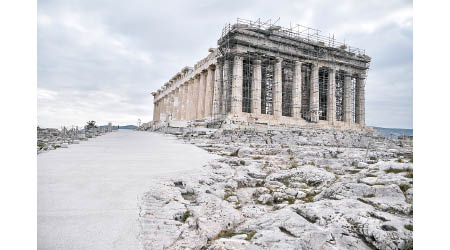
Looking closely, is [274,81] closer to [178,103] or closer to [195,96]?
[195,96]

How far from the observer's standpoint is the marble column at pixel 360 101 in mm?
38094

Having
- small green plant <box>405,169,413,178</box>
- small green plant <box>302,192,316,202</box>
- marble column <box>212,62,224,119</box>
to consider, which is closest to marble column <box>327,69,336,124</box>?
marble column <box>212,62,224,119</box>

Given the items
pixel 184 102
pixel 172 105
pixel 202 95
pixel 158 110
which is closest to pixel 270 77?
pixel 202 95

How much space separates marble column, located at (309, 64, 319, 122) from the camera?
3325cm

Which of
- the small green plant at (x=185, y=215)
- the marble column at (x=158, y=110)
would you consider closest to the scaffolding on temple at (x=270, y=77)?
the small green plant at (x=185, y=215)

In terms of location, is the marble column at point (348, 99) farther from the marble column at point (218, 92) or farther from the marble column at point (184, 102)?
the marble column at point (184, 102)

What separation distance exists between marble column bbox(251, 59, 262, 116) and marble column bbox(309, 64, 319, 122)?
9074 mm

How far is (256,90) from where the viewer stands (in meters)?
28.7

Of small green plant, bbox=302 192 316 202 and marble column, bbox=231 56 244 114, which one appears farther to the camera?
marble column, bbox=231 56 244 114

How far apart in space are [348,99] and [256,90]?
55.3ft

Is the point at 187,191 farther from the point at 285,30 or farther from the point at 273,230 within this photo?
the point at 285,30

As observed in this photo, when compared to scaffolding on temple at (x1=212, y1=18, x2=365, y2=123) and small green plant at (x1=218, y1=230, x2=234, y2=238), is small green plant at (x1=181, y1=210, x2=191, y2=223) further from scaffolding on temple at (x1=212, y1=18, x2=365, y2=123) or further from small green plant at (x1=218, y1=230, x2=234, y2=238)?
scaffolding on temple at (x1=212, y1=18, x2=365, y2=123)

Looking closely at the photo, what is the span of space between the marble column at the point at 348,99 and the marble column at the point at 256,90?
15.8 m

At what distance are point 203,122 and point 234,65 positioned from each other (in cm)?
745
